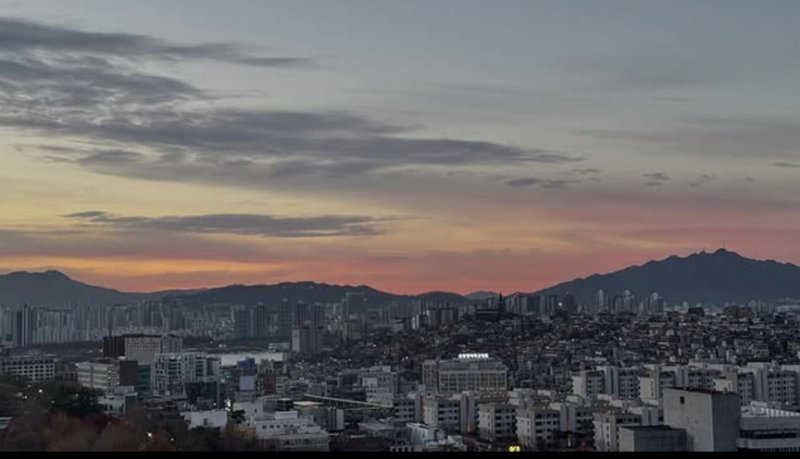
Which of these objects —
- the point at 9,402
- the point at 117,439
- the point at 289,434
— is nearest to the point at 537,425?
the point at 289,434

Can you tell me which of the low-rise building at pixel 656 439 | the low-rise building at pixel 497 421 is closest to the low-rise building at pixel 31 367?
the low-rise building at pixel 497 421

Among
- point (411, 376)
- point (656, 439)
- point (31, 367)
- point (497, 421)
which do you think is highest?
point (31, 367)

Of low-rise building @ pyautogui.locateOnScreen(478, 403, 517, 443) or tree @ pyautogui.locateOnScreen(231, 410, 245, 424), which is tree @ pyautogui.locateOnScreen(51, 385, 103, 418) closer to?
tree @ pyautogui.locateOnScreen(231, 410, 245, 424)

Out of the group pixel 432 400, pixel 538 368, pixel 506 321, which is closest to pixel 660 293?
pixel 506 321

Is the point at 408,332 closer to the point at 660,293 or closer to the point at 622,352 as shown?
the point at 622,352

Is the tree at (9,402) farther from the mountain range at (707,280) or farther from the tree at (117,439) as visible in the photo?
the mountain range at (707,280)

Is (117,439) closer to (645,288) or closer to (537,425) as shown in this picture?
(537,425)
